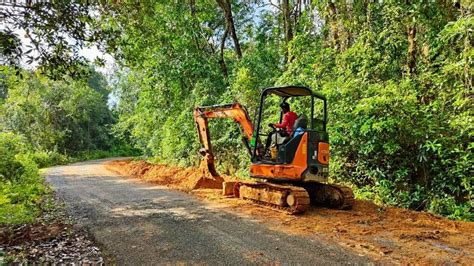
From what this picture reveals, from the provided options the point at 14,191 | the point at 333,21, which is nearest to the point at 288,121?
the point at 333,21

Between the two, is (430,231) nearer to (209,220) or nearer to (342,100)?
(209,220)

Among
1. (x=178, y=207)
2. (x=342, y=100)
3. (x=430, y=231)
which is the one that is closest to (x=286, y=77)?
(x=342, y=100)

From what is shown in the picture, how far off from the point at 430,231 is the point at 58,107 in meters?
30.5

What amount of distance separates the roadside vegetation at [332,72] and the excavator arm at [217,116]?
2.14 metres

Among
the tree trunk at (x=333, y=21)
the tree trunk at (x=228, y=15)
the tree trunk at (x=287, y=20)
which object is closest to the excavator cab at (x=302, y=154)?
the tree trunk at (x=333, y=21)

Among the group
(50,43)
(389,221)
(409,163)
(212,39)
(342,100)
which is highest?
(212,39)

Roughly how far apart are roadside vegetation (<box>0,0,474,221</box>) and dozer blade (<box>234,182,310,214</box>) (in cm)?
224

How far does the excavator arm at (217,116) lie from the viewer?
870cm

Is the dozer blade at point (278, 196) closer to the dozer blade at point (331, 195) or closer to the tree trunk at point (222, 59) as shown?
the dozer blade at point (331, 195)

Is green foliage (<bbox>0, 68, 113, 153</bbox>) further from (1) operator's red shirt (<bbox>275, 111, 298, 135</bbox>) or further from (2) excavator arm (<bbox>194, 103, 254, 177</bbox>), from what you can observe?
(1) operator's red shirt (<bbox>275, 111, 298, 135</bbox>)

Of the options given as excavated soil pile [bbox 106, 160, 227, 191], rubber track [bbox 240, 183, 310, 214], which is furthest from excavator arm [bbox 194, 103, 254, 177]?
rubber track [bbox 240, 183, 310, 214]

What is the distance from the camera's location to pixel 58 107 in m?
30.3

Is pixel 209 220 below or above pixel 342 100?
below

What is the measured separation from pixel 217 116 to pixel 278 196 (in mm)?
3193
